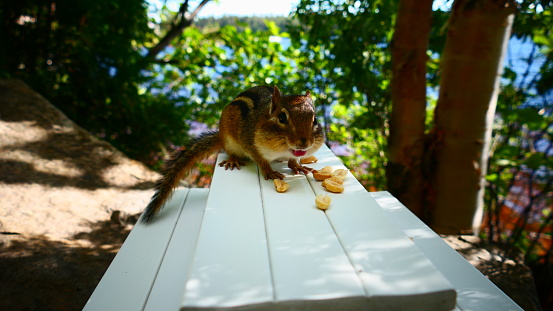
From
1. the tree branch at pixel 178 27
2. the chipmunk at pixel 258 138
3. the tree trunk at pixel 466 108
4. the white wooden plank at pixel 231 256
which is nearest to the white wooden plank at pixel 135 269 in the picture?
the chipmunk at pixel 258 138

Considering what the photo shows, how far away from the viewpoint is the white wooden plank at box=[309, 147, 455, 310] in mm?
848

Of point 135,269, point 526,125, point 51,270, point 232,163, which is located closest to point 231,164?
point 232,163

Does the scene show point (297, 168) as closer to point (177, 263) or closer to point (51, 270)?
point (177, 263)

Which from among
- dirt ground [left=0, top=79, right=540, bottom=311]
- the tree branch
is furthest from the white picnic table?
the tree branch

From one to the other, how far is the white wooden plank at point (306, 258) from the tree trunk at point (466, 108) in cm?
175

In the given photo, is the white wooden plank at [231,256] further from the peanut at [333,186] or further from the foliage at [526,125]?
the foliage at [526,125]

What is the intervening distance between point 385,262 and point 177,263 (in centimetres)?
→ 81

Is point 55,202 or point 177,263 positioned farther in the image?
point 55,202

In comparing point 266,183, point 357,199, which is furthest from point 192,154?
point 357,199

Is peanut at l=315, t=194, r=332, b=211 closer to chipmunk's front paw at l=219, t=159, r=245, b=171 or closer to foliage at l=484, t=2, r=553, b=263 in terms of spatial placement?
chipmunk's front paw at l=219, t=159, r=245, b=171

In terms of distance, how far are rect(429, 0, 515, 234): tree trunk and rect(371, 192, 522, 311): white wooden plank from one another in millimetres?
1196

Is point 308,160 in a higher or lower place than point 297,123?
lower

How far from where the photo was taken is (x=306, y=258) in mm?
998

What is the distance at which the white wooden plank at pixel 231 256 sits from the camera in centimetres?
85
